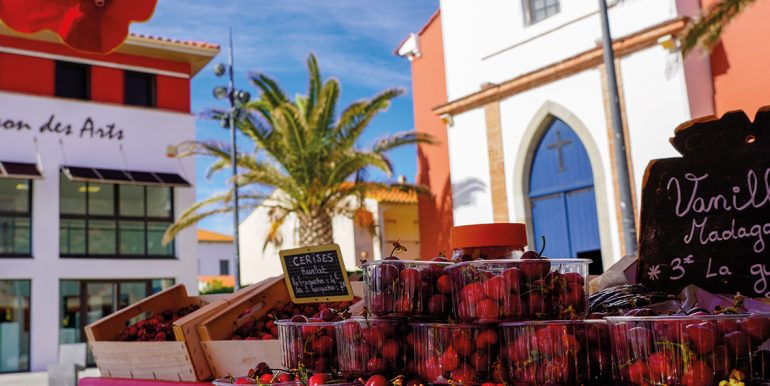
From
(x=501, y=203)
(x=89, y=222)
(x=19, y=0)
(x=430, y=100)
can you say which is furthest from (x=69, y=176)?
(x=19, y=0)

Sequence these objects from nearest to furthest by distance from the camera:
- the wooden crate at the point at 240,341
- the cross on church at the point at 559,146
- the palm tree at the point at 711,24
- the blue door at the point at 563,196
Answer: the wooden crate at the point at 240,341 < the palm tree at the point at 711,24 < the blue door at the point at 563,196 < the cross on church at the point at 559,146

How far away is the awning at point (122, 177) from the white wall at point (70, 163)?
275 millimetres

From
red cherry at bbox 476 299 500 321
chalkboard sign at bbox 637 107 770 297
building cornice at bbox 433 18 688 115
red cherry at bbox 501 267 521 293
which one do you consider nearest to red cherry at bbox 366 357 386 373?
red cherry at bbox 476 299 500 321

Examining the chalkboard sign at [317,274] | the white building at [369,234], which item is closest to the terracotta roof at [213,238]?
the white building at [369,234]

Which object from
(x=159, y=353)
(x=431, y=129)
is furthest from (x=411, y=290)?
(x=431, y=129)

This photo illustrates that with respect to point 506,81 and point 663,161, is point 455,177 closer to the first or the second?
point 506,81

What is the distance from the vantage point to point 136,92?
18359 millimetres

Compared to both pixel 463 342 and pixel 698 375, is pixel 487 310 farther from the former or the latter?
pixel 698 375

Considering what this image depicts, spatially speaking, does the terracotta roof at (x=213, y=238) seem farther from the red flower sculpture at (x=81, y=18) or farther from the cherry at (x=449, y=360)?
the cherry at (x=449, y=360)

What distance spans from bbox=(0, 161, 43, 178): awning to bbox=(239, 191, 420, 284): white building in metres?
5.98

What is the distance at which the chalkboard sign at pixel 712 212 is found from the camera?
237 cm

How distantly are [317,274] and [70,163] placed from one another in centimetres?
1563

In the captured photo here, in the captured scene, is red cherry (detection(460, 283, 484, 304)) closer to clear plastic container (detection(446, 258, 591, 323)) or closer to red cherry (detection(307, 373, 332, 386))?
clear plastic container (detection(446, 258, 591, 323))

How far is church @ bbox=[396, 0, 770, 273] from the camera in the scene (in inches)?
456
